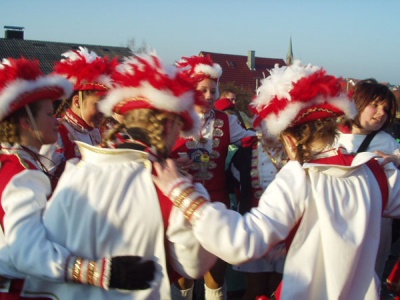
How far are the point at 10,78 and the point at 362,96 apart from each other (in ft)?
8.71

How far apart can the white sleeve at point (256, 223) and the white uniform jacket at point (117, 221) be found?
0.09 meters

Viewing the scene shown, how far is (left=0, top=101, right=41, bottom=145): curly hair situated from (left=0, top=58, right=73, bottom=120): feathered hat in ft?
0.15

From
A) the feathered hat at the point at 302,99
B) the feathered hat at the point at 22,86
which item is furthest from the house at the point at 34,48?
the feathered hat at the point at 302,99

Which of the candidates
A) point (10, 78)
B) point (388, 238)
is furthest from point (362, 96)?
point (10, 78)

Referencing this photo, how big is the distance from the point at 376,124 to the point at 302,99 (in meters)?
1.77

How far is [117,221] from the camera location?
5.98 feet

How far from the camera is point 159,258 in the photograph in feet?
6.10

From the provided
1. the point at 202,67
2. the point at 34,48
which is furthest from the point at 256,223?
the point at 34,48

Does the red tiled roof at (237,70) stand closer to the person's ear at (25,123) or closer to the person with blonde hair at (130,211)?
the person's ear at (25,123)

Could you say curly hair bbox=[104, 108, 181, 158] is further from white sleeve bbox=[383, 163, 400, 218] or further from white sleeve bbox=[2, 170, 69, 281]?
white sleeve bbox=[383, 163, 400, 218]

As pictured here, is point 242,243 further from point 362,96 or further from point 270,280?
point 362,96

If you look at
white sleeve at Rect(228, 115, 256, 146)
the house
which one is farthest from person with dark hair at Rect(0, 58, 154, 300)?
the house

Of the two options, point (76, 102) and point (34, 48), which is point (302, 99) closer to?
point (76, 102)

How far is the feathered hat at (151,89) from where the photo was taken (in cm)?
200
